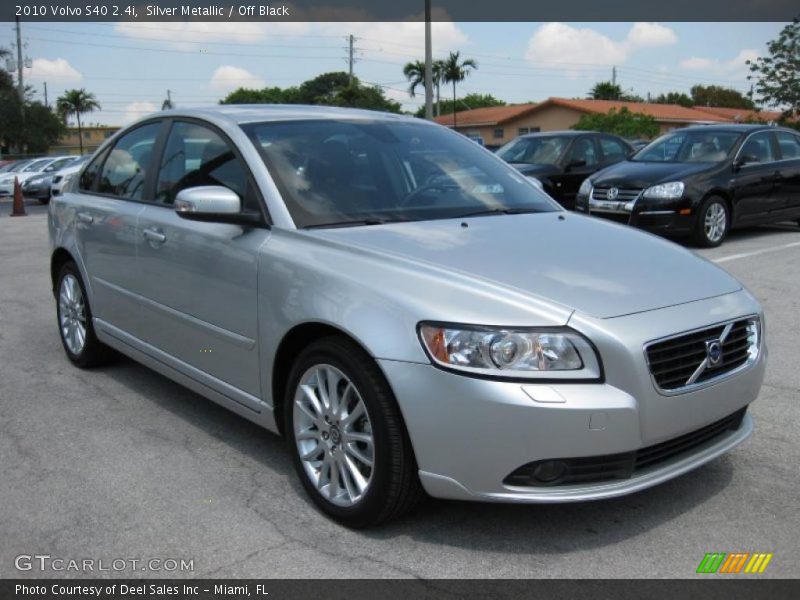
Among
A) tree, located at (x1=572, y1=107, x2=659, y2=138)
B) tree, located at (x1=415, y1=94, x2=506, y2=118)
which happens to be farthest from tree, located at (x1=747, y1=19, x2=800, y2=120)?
tree, located at (x1=415, y1=94, x2=506, y2=118)

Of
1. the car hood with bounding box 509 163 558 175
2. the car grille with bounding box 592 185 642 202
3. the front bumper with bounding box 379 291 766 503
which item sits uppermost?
the car hood with bounding box 509 163 558 175

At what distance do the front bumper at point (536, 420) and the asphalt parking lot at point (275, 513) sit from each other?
→ 280mm

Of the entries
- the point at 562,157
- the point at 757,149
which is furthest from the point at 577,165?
the point at 757,149

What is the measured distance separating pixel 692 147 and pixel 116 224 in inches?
334

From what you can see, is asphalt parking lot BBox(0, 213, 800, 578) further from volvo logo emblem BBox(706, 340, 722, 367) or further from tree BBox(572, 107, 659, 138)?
tree BBox(572, 107, 659, 138)

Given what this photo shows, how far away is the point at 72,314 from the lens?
18.1 feet

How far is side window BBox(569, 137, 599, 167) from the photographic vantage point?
1345 centimetres

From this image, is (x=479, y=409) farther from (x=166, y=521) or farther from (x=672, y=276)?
(x=166, y=521)

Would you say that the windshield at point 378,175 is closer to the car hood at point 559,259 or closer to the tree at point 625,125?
the car hood at point 559,259

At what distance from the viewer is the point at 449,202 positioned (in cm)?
400

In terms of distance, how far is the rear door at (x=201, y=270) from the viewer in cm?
365

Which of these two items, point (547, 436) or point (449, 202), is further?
point (449, 202)

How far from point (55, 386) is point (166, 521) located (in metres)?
2.25
